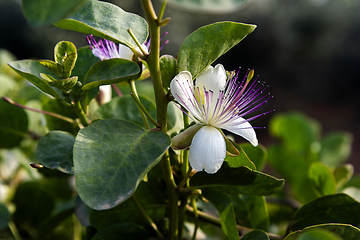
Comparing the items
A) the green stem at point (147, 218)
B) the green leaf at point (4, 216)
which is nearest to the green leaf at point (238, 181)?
the green stem at point (147, 218)

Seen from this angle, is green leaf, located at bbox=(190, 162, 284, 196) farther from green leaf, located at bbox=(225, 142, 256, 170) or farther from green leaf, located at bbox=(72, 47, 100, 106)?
green leaf, located at bbox=(72, 47, 100, 106)

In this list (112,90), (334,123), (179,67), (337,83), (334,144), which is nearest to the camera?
(179,67)

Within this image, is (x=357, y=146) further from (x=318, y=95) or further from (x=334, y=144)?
(x=334, y=144)

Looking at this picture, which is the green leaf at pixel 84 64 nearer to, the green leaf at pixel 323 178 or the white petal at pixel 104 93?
the white petal at pixel 104 93

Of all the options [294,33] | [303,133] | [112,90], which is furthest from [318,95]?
[112,90]

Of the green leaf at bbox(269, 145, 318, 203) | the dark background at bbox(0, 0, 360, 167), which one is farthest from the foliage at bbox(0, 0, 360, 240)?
the dark background at bbox(0, 0, 360, 167)

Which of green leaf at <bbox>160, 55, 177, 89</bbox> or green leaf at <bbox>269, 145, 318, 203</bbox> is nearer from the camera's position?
green leaf at <bbox>160, 55, 177, 89</bbox>

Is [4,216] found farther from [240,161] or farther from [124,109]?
[240,161]
